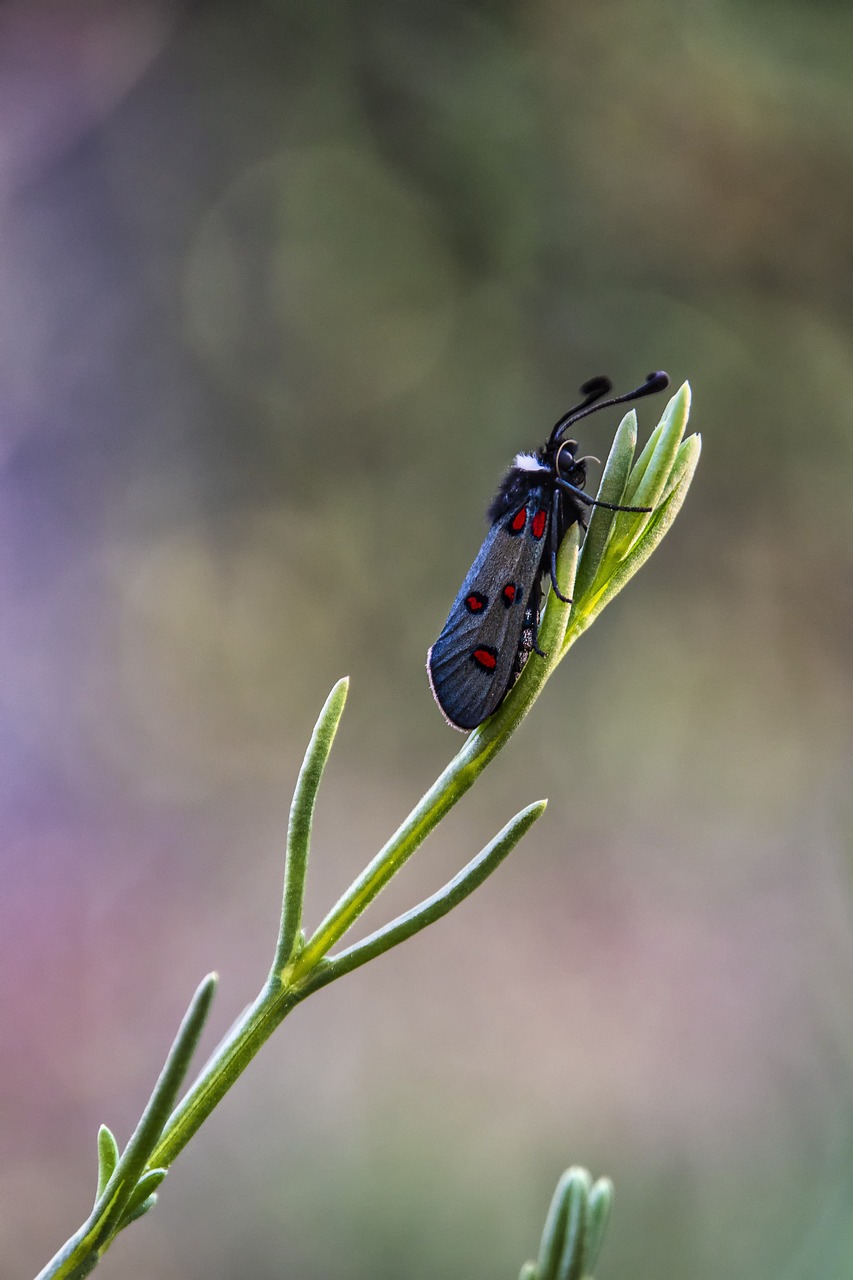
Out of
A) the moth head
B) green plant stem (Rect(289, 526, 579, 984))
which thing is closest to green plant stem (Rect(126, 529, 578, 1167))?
green plant stem (Rect(289, 526, 579, 984))

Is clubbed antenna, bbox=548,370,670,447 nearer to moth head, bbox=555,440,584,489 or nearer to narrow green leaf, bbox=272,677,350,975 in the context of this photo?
moth head, bbox=555,440,584,489

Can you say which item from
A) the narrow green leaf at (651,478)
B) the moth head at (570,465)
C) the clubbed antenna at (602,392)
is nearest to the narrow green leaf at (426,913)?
the narrow green leaf at (651,478)

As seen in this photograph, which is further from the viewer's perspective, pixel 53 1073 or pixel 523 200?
pixel 523 200

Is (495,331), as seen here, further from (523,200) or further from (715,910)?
(715,910)

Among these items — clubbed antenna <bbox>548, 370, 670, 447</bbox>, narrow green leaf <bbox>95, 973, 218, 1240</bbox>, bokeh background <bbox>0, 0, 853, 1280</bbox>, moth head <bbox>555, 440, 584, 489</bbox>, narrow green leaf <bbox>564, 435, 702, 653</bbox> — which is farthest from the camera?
bokeh background <bbox>0, 0, 853, 1280</bbox>

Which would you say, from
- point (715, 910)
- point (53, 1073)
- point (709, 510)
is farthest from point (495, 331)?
point (53, 1073)

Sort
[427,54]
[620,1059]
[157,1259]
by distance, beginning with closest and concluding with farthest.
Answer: [157,1259]
[620,1059]
[427,54]

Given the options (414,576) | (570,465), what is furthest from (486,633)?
(414,576)
